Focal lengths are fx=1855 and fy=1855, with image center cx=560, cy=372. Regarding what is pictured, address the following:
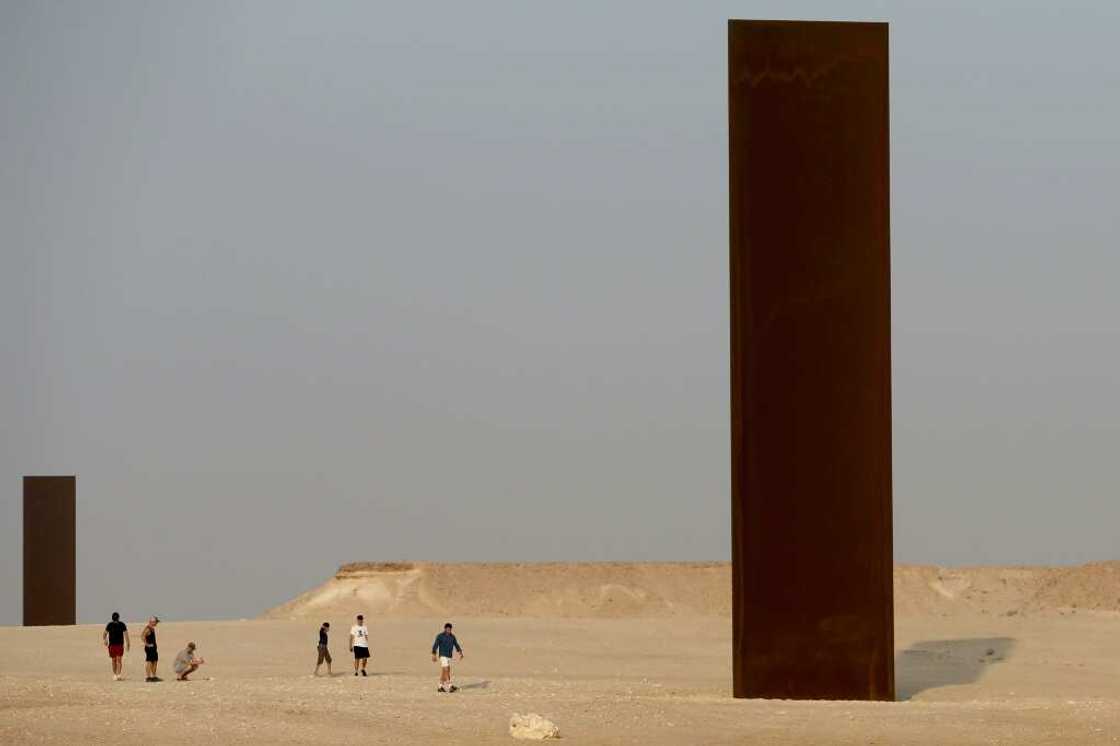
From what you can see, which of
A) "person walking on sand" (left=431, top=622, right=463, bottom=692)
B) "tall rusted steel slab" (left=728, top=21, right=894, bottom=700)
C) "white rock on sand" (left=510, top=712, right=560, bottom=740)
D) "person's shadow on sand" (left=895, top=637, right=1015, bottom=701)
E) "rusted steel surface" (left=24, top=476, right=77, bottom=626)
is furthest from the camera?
"rusted steel surface" (left=24, top=476, right=77, bottom=626)

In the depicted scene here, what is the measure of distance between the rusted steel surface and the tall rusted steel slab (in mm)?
31624

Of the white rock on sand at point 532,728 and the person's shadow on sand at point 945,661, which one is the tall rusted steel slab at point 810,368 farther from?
the white rock on sand at point 532,728

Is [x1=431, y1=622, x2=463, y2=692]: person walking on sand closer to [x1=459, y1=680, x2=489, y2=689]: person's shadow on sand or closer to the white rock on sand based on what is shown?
[x1=459, y1=680, x2=489, y2=689]: person's shadow on sand

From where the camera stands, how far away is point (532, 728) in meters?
21.6

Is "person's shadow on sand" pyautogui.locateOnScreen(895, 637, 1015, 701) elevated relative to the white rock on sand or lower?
lower

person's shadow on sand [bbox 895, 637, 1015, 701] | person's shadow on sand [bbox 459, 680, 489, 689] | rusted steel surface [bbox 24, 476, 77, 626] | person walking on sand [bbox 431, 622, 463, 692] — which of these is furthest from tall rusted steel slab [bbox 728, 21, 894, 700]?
rusted steel surface [bbox 24, 476, 77, 626]

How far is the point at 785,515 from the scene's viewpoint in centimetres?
2795

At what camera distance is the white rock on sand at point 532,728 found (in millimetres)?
21562

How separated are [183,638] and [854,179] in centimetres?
2275

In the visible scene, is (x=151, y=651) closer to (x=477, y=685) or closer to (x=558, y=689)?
(x=477, y=685)

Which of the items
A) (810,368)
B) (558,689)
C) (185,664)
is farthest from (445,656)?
(810,368)

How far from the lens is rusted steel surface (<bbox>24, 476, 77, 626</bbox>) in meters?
54.6

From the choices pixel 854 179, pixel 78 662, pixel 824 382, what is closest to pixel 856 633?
pixel 824 382

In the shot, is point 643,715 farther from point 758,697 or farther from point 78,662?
point 78,662
